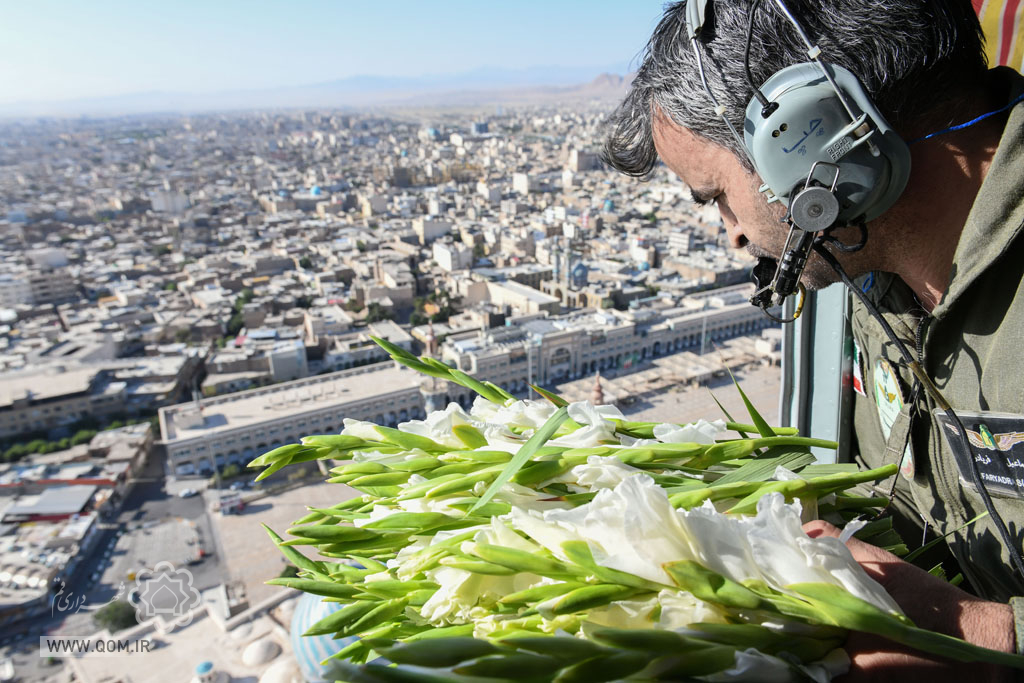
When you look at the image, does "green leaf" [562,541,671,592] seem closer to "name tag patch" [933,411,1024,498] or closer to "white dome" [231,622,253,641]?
"name tag patch" [933,411,1024,498]

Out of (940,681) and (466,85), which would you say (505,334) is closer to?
(940,681)

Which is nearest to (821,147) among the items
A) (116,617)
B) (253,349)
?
Answer: (116,617)

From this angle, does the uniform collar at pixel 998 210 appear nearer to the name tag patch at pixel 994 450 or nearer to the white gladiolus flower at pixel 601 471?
the name tag patch at pixel 994 450

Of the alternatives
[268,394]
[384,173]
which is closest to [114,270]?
[268,394]

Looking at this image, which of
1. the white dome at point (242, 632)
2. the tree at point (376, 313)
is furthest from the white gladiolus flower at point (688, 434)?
the tree at point (376, 313)

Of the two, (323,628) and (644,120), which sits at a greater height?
(644,120)

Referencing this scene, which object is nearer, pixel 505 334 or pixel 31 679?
pixel 31 679
